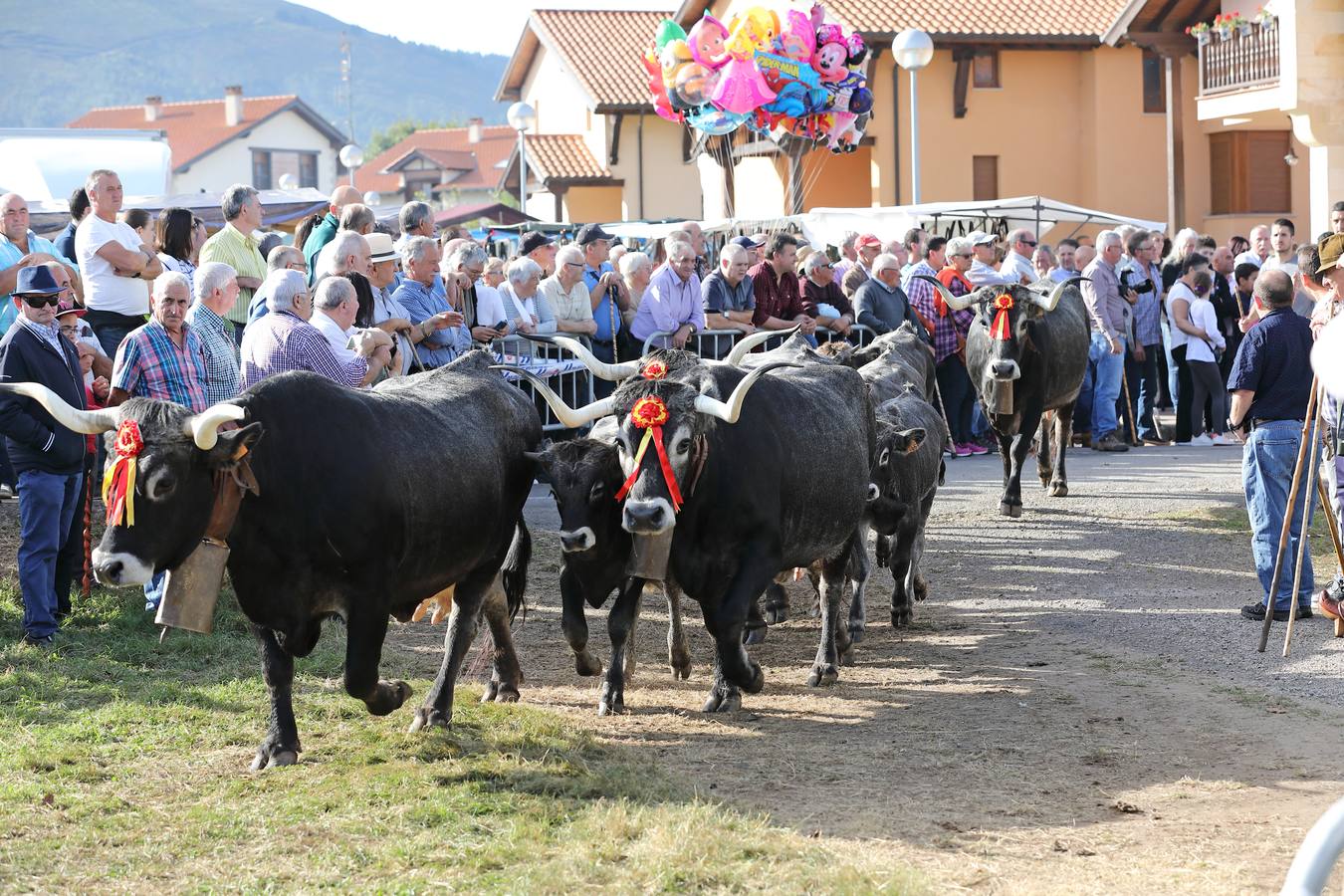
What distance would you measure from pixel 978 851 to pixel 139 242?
7326 millimetres

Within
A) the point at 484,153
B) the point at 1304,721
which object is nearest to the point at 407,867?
the point at 1304,721

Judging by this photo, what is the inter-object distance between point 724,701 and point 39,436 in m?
3.89

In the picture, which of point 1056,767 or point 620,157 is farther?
point 620,157

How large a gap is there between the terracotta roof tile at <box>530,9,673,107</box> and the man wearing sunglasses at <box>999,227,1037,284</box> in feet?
85.0

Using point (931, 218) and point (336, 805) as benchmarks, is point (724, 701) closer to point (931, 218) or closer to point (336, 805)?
point (336, 805)

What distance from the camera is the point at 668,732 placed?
23.5 feet

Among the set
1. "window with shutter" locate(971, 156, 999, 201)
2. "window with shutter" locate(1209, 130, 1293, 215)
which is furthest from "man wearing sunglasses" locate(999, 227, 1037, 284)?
"window with shutter" locate(971, 156, 999, 201)

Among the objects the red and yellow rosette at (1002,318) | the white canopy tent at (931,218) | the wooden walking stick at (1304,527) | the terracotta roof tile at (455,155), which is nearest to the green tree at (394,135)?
the terracotta roof tile at (455,155)

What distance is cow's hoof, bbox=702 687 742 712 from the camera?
7477mm

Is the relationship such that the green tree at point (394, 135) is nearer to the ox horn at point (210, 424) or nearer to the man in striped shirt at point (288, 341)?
the man in striped shirt at point (288, 341)

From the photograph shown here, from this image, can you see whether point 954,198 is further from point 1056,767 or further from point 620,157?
point 1056,767

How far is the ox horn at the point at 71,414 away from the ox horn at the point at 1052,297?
351 inches

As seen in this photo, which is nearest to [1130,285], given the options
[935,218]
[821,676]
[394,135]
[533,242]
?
[935,218]

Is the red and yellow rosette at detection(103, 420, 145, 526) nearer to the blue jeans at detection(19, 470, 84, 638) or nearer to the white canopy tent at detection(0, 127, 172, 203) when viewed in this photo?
the blue jeans at detection(19, 470, 84, 638)
